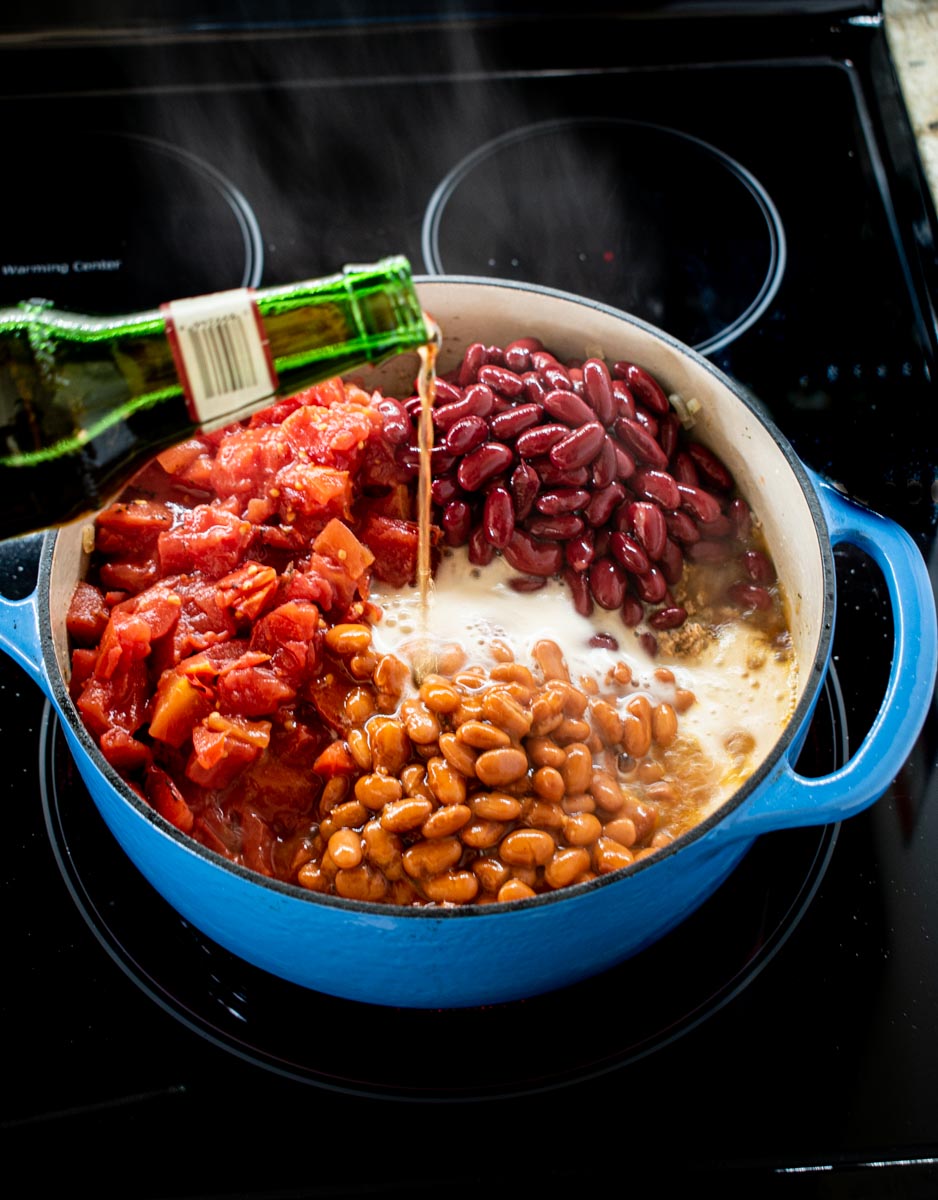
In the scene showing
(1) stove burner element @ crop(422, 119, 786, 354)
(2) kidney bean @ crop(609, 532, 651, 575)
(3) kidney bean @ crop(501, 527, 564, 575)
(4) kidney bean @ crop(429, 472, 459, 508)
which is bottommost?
(2) kidney bean @ crop(609, 532, 651, 575)

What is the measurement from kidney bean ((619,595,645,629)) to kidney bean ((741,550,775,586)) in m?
0.18

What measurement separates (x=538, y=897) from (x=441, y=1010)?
38 cm

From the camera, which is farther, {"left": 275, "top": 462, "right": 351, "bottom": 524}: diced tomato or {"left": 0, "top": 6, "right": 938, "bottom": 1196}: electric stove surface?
{"left": 275, "top": 462, "right": 351, "bottom": 524}: diced tomato

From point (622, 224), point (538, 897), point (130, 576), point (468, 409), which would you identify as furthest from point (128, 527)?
point (622, 224)

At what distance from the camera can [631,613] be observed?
1.67m

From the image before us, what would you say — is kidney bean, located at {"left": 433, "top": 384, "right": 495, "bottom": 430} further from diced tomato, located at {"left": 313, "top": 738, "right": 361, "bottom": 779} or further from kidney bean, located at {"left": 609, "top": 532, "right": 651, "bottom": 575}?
diced tomato, located at {"left": 313, "top": 738, "right": 361, "bottom": 779}

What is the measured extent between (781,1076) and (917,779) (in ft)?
1.54

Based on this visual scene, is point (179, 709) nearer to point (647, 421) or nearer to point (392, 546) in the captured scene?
point (392, 546)

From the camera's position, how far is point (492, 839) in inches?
55.0

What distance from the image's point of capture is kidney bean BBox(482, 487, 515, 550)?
1.65 meters

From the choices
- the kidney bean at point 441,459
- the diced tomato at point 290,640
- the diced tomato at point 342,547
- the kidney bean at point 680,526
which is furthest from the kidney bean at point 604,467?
the diced tomato at point 290,640

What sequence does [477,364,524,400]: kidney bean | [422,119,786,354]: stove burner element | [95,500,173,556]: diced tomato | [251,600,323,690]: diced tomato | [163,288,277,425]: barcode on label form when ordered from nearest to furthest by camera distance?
[163,288,277,425]: barcode on label < [251,600,323,690]: diced tomato < [95,500,173,556]: diced tomato < [477,364,524,400]: kidney bean < [422,119,786,354]: stove burner element

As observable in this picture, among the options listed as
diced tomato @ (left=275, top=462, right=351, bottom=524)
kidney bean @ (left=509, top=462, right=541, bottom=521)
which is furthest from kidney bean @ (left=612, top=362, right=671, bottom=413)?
diced tomato @ (left=275, top=462, right=351, bottom=524)

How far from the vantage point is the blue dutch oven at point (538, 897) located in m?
1.17
